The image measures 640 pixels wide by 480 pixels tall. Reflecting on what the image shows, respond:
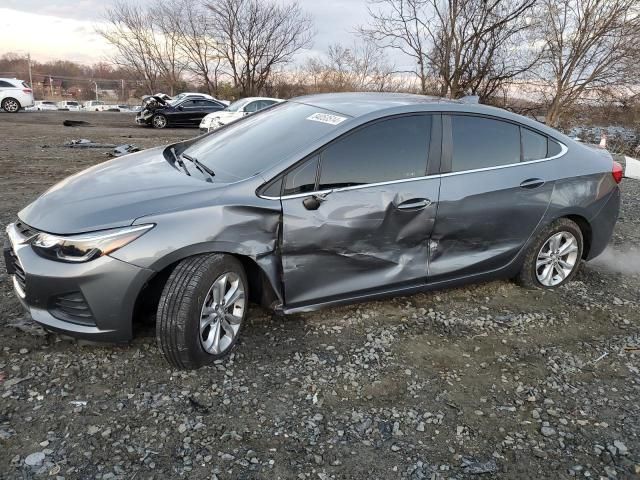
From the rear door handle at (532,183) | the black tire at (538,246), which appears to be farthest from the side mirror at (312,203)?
the black tire at (538,246)

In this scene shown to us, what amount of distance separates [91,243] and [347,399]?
160 centimetres

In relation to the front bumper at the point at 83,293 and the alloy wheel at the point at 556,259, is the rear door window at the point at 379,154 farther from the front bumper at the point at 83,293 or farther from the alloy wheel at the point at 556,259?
the alloy wheel at the point at 556,259

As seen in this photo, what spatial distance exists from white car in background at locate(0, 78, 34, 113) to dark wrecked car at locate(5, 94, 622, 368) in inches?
823

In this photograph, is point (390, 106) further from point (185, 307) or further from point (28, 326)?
point (28, 326)

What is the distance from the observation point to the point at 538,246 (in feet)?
13.0

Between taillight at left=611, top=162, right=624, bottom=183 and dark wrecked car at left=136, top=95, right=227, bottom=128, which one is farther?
dark wrecked car at left=136, top=95, right=227, bottom=128

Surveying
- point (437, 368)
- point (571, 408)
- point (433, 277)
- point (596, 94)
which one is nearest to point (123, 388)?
point (437, 368)

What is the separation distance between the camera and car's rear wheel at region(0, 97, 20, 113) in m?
20.4

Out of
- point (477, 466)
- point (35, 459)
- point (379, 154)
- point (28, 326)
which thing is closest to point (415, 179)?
point (379, 154)

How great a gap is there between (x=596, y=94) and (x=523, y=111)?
8.51 feet

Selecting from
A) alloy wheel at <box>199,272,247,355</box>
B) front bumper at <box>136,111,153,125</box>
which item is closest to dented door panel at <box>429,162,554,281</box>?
alloy wheel at <box>199,272,247,355</box>

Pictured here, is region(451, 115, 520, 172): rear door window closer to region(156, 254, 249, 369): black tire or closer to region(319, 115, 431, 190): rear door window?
region(319, 115, 431, 190): rear door window

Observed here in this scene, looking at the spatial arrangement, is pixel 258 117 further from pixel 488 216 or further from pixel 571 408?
pixel 571 408

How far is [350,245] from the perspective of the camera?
3094mm
